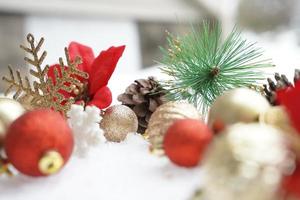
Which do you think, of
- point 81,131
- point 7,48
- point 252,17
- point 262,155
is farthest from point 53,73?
point 252,17

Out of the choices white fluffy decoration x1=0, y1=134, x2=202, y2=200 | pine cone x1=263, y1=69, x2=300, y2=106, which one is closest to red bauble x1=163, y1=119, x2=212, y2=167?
white fluffy decoration x1=0, y1=134, x2=202, y2=200

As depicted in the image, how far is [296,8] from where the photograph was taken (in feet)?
8.34

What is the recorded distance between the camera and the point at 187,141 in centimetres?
35

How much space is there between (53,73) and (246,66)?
21cm

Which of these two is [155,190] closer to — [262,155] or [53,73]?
[262,155]

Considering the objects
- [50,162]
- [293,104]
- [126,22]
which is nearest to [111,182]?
[50,162]

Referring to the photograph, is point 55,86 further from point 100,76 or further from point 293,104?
point 293,104

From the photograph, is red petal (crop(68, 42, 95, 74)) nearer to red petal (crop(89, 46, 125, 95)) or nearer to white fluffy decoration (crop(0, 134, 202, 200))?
red petal (crop(89, 46, 125, 95))

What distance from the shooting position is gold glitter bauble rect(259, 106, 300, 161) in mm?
317

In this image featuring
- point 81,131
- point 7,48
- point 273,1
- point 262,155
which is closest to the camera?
point 262,155

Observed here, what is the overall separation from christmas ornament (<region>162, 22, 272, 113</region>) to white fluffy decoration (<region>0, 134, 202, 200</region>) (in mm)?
123

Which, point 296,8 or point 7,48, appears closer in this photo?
point 7,48

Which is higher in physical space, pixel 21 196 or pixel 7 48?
pixel 21 196

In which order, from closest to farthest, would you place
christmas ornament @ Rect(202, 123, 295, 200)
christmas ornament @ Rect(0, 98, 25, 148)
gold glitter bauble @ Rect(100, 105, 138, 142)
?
christmas ornament @ Rect(202, 123, 295, 200) < christmas ornament @ Rect(0, 98, 25, 148) < gold glitter bauble @ Rect(100, 105, 138, 142)
